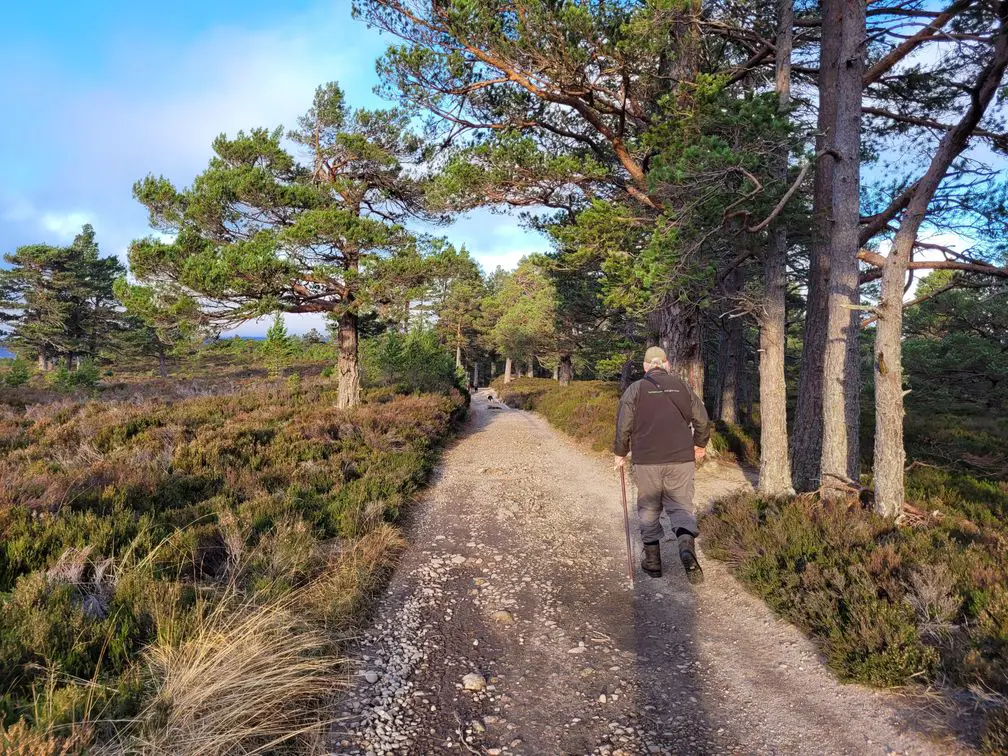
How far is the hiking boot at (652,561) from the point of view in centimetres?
477

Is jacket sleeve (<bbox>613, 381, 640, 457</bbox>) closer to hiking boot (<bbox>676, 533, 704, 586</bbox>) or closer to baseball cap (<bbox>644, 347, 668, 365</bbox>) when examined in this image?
baseball cap (<bbox>644, 347, 668, 365</bbox>)

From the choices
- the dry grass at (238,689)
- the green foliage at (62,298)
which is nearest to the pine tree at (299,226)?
the dry grass at (238,689)

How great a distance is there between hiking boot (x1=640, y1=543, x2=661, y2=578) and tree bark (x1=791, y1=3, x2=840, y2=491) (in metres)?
4.09

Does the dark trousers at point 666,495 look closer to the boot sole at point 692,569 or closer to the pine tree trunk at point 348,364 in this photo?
the boot sole at point 692,569

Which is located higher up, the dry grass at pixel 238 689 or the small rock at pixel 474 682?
the dry grass at pixel 238 689

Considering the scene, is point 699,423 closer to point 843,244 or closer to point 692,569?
point 692,569

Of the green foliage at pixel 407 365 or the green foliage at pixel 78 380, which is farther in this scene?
the green foliage at pixel 78 380

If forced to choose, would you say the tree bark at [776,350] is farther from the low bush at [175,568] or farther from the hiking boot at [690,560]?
the low bush at [175,568]

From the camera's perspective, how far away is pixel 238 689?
2564 millimetres

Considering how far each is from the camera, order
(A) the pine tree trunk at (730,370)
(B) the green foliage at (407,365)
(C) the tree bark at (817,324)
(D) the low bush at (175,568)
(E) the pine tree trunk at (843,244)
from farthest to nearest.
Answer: (B) the green foliage at (407,365) < (A) the pine tree trunk at (730,370) < (C) the tree bark at (817,324) < (E) the pine tree trunk at (843,244) < (D) the low bush at (175,568)

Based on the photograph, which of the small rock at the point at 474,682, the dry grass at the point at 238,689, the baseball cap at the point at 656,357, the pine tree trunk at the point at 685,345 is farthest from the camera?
the pine tree trunk at the point at 685,345

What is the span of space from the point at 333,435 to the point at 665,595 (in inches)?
294

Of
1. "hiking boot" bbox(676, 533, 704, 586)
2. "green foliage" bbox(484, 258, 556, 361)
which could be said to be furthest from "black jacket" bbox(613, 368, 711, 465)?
"green foliage" bbox(484, 258, 556, 361)

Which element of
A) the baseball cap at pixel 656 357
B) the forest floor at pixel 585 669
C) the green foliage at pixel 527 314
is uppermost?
the green foliage at pixel 527 314
